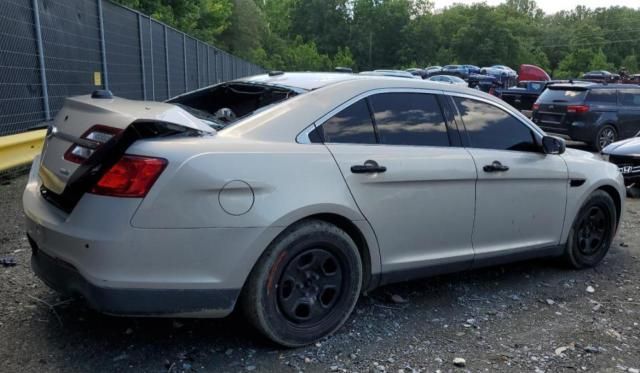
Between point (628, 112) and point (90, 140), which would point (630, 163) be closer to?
point (628, 112)

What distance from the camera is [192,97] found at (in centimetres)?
438

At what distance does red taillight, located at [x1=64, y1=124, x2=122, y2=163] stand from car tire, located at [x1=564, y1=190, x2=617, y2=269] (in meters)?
3.71

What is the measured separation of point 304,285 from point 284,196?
1.85 ft

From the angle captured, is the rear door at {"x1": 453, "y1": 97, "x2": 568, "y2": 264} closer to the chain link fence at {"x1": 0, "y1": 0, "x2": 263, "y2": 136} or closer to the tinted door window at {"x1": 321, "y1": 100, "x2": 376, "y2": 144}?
the tinted door window at {"x1": 321, "y1": 100, "x2": 376, "y2": 144}

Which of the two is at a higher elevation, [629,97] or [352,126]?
[352,126]

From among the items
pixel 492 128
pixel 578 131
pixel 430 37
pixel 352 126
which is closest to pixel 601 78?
pixel 578 131

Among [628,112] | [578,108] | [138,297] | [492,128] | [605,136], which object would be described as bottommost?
[605,136]

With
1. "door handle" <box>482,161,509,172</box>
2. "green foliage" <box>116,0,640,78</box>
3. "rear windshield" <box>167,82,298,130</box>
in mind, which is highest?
"green foliage" <box>116,0,640,78</box>

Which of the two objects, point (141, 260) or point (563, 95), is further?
point (563, 95)

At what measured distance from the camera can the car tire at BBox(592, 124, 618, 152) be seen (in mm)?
13461

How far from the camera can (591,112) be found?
13445 millimetres

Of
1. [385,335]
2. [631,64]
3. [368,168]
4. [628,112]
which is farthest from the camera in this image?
[631,64]

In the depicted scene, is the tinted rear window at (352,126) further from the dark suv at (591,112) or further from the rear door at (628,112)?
the rear door at (628,112)

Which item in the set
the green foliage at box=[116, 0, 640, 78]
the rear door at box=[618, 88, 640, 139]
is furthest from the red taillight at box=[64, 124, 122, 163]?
the green foliage at box=[116, 0, 640, 78]
